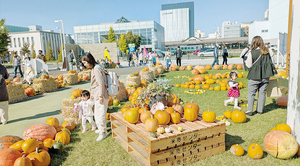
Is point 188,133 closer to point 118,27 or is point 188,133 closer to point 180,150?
point 180,150

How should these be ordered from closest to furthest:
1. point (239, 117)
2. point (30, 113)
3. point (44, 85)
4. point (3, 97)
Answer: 1. point (239, 117)
2. point (3, 97)
3. point (30, 113)
4. point (44, 85)

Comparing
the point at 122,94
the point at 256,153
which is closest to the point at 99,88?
the point at 256,153

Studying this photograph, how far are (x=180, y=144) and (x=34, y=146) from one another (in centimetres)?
246

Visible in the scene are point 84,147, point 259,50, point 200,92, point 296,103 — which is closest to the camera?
point 296,103

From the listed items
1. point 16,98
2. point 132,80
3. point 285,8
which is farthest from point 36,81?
point 285,8

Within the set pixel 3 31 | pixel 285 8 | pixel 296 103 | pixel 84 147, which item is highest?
pixel 285 8

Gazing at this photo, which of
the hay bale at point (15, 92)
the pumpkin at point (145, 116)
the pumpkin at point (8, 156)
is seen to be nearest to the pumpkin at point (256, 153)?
the pumpkin at point (145, 116)

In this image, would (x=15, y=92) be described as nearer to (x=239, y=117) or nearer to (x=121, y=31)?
(x=239, y=117)

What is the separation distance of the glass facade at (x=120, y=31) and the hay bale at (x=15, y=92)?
192 ft

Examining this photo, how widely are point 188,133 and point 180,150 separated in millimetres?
287

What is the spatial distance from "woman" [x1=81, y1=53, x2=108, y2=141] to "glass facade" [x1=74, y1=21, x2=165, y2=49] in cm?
6250

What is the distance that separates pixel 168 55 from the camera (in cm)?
1686

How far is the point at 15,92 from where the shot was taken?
8367 millimetres

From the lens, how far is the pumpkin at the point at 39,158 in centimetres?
313
